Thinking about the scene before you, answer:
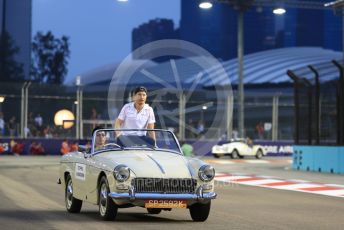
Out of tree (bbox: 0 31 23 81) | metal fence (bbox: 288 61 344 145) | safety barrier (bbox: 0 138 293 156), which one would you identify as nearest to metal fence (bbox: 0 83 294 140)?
safety barrier (bbox: 0 138 293 156)

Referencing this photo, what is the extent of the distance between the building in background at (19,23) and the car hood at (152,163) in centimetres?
8619

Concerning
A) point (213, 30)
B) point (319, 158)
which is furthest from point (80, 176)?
point (213, 30)

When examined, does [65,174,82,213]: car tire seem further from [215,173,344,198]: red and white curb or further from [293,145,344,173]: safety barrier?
[293,145,344,173]: safety barrier

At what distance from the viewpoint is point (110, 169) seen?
33.6 ft

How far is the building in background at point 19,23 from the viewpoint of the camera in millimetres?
95250

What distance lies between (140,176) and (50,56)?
119m

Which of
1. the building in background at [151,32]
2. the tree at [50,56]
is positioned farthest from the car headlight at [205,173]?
the building in background at [151,32]

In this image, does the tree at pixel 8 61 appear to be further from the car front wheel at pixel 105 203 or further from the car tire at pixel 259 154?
the car front wheel at pixel 105 203

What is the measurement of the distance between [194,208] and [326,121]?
680 inches

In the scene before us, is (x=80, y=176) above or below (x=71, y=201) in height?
above

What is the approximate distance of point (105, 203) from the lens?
10.5 metres

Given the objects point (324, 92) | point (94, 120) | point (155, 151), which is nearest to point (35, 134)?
point (94, 120)

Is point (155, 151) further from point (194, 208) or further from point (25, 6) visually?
point (25, 6)

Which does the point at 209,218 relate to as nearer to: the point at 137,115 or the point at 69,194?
the point at 137,115
